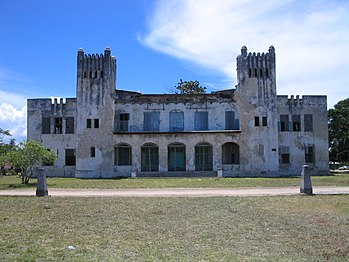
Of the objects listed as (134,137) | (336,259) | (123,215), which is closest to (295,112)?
(134,137)

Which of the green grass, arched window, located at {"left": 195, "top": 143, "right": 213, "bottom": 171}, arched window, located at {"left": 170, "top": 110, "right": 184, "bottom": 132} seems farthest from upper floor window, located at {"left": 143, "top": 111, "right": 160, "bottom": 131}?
the green grass

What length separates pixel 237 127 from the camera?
4003cm

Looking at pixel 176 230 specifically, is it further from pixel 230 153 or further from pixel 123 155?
pixel 230 153

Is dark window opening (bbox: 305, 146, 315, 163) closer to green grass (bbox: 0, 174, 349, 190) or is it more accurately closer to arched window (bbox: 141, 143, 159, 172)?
green grass (bbox: 0, 174, 349, 190)

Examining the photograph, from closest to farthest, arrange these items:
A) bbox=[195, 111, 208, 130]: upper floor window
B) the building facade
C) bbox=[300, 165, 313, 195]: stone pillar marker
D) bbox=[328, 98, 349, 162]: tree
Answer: bbox=[300, 165, 313, 195]: stone pillar marker
the building facade
bbox=[195, 111, 208, 130]: upper floor window
bbox=[328, 98, 349, 162]: tree

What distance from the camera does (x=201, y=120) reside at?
4009cm

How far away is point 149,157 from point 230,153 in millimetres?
7953

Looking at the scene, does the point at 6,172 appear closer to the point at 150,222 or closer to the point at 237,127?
the point at 237,127

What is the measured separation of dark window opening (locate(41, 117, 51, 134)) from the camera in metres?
40.9

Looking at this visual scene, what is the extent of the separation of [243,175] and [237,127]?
4.85 m

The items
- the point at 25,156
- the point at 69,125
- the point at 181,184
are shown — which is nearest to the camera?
the point at 181,184

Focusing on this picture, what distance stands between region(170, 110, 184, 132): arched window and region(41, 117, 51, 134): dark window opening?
40.3 ft

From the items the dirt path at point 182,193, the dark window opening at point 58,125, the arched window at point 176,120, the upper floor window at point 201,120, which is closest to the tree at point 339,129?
the upper floor window at point 201,120

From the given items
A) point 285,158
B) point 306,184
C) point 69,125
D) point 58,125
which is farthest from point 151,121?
point 306,184
